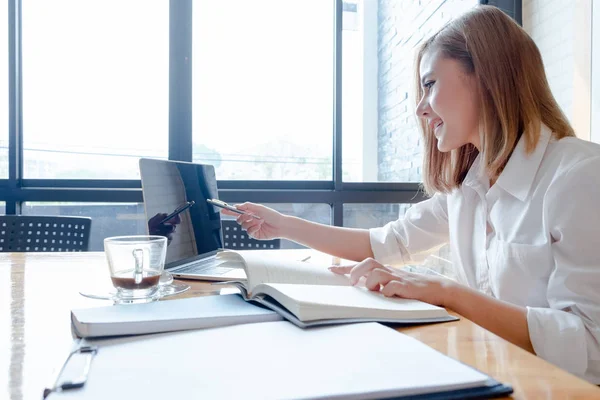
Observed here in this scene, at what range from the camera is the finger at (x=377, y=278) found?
76 centimetres

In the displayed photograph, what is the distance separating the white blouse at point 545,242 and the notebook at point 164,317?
0.44 m

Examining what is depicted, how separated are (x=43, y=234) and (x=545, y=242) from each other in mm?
1608

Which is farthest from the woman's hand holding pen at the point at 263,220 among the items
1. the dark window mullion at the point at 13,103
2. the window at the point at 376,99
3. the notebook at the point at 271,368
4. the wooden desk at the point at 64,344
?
the dark window mullion at the point at 13,103

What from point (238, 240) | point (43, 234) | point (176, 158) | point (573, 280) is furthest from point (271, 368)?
point (176, 158)

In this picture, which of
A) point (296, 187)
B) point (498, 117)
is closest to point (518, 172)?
point (498, 117)

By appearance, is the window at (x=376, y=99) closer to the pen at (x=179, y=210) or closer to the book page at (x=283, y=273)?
the pen at (x=179, y=210)

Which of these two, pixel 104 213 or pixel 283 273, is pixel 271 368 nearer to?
pixel 283 273

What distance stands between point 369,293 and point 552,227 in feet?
1.21

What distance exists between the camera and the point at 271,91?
287 centimetres

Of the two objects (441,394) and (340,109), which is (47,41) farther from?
(441,394)

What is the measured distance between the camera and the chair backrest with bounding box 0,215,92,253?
5.72ft

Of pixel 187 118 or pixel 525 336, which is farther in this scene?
pixel 187 118

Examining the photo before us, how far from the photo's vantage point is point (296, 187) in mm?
2799

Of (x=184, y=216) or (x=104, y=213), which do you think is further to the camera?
(x=104, y=213)
